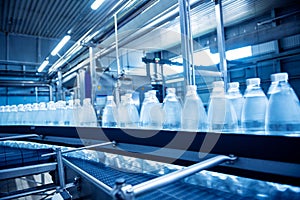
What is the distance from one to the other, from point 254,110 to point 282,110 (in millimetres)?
72

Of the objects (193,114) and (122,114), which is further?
(122,114)

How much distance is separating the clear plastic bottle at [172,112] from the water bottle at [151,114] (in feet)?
0.11

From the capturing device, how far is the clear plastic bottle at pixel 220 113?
579 millimetres

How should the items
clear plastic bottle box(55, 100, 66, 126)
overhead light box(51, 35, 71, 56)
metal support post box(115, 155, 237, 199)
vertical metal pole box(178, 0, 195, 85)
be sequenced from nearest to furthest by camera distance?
metal support post box(115, 155, 237, 199), vertical metal pole box(178, 0, 195, 85), clear plastic bottle box(55, 100, 66, 126), overhead light box(51, 35, 71, 56)

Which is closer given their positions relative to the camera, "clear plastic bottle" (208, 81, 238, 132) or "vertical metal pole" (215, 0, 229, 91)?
"clear plastic bottle" (208, 81, 238, 132)

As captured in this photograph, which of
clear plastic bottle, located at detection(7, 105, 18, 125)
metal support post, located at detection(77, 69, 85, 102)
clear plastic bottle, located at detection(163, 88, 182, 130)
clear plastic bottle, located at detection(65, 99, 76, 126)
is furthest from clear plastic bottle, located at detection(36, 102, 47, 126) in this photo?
metal support post, located at detection(77, 69, 85, 102)

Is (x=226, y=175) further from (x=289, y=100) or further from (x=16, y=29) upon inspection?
(x=16, y=29)

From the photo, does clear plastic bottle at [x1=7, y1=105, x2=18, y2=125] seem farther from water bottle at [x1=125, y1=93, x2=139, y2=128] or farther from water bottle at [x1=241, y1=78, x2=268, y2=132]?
water bottle at [x1=241, y1=78, x2=268, y2=132]

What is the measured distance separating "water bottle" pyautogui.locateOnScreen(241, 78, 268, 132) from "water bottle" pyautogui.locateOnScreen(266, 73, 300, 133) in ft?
0.09

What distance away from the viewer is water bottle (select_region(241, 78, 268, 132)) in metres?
0.54

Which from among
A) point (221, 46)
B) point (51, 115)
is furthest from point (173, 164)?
point (51, 115)

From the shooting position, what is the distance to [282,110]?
1.61 ft

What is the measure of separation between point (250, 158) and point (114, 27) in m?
1.42

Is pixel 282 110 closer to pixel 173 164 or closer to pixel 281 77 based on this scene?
pixel 281 77
